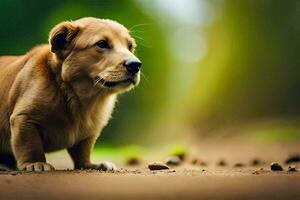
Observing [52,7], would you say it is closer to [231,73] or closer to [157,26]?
[157,26]

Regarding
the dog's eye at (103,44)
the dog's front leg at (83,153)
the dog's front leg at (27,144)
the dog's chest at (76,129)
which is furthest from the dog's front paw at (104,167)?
the dog's eye at (103,44)

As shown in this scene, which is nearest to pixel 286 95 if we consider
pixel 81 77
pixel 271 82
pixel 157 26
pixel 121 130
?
pixel 271 82

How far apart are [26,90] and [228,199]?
251 centimetres

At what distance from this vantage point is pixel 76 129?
571cm

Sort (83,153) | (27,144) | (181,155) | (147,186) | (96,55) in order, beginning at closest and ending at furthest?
(147,186)
(27,144)
(96,55)
(83,153)
(181,155)

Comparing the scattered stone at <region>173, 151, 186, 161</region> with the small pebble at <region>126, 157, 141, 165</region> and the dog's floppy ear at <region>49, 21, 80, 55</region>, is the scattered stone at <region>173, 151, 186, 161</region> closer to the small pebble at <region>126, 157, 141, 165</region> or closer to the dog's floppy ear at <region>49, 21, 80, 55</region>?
the small pebble at <region>126, 157, 141, 165</region>

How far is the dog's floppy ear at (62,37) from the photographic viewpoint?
570cm

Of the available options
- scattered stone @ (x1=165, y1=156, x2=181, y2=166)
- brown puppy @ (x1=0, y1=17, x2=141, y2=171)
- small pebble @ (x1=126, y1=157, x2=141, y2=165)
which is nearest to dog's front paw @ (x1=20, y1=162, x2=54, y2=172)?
brown puppy @ (x1=0, y1=17, x2=141, y2=171)

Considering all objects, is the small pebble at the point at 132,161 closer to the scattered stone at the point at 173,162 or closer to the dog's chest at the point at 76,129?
the scattered stone at the point at 173,162

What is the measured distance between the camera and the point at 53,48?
5703 millimetres

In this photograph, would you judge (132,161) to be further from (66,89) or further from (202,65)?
(202,65)

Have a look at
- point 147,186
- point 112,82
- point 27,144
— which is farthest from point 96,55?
point 147,186

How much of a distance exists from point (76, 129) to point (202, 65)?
33.2ft

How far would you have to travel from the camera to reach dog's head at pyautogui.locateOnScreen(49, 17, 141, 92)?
5.50 meters
